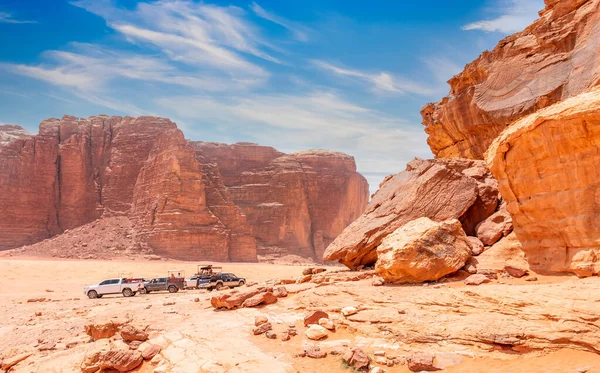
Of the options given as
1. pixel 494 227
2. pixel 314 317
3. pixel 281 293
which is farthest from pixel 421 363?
pixel 494 227

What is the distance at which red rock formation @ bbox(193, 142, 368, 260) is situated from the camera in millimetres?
73625

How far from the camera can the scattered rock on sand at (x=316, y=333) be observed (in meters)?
8.20

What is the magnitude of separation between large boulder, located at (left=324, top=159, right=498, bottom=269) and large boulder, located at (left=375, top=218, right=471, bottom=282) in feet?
7.24

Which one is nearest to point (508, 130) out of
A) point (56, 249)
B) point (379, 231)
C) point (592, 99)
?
point (592, 99)

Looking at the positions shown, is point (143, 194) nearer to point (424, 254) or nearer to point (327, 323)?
point (424, 254)

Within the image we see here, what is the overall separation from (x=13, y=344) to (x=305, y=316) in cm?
735

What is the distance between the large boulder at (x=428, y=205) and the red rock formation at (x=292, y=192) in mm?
57694

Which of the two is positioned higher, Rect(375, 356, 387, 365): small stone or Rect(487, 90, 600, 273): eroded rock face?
Rect(487, 90, 600, 273): eroded rock face

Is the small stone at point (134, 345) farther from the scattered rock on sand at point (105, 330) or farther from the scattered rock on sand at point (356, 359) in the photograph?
the scattered rock on sand at point (356, 359)

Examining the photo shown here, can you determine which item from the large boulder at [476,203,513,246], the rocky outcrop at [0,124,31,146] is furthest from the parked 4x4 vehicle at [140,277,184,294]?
the rocky outcrop at [0,124,31,146]

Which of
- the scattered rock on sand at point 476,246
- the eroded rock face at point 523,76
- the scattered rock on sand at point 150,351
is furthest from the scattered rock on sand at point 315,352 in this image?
the eroded rock face at point 523,76

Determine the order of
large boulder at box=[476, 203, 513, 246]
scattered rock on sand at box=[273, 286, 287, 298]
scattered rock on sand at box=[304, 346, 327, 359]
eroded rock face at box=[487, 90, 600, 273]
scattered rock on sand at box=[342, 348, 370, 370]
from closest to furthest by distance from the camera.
→ scattered rock on sand at box=[342, 348, 370, 370] → scattered rock on sand at box=[304, 346, 327, 359] → eroded rock face at box=[487, 90, 600, 273] → scattered rock on sand at box=[273, 286, 287, 298] → large boulder at box=[476, 203, 513, 246]

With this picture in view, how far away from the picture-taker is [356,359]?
274 inches

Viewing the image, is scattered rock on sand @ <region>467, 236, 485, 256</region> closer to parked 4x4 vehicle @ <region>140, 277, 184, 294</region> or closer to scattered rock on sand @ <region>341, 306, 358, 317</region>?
scattered rock on sand @ <region>341, 306, 358, 317</region>
